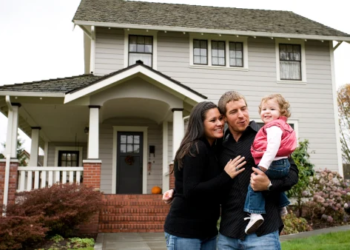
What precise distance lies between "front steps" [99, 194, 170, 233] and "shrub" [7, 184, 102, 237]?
160 centimetres

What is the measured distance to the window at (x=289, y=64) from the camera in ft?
46.3

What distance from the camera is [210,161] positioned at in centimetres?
263

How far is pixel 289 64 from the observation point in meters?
14.2

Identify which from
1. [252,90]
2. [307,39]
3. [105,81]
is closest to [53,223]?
[105,81]

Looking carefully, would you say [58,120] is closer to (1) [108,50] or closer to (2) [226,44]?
(1) [108,50]

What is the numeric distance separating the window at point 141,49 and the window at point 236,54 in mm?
2835

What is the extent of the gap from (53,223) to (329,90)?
430 inches

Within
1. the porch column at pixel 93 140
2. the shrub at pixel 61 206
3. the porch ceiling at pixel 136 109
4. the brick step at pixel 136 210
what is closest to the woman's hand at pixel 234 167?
the shrub at pixel 61 206

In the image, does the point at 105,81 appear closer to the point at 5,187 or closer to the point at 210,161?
the point at 5,187

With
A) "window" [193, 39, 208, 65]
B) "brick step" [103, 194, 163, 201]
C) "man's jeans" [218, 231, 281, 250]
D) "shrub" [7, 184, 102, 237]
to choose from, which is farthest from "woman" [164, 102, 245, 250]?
"window" [193, 39, 208, 65]

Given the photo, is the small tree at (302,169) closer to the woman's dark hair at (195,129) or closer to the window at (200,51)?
the window at (200,51)

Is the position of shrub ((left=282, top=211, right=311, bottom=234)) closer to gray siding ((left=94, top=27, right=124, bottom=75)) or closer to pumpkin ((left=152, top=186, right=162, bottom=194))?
pumpkin ((left=152, top=186, right=162, bottom=194))

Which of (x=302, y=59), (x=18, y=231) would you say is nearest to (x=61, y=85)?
(x=18, y=231)

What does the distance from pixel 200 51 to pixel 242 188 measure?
1153cm
